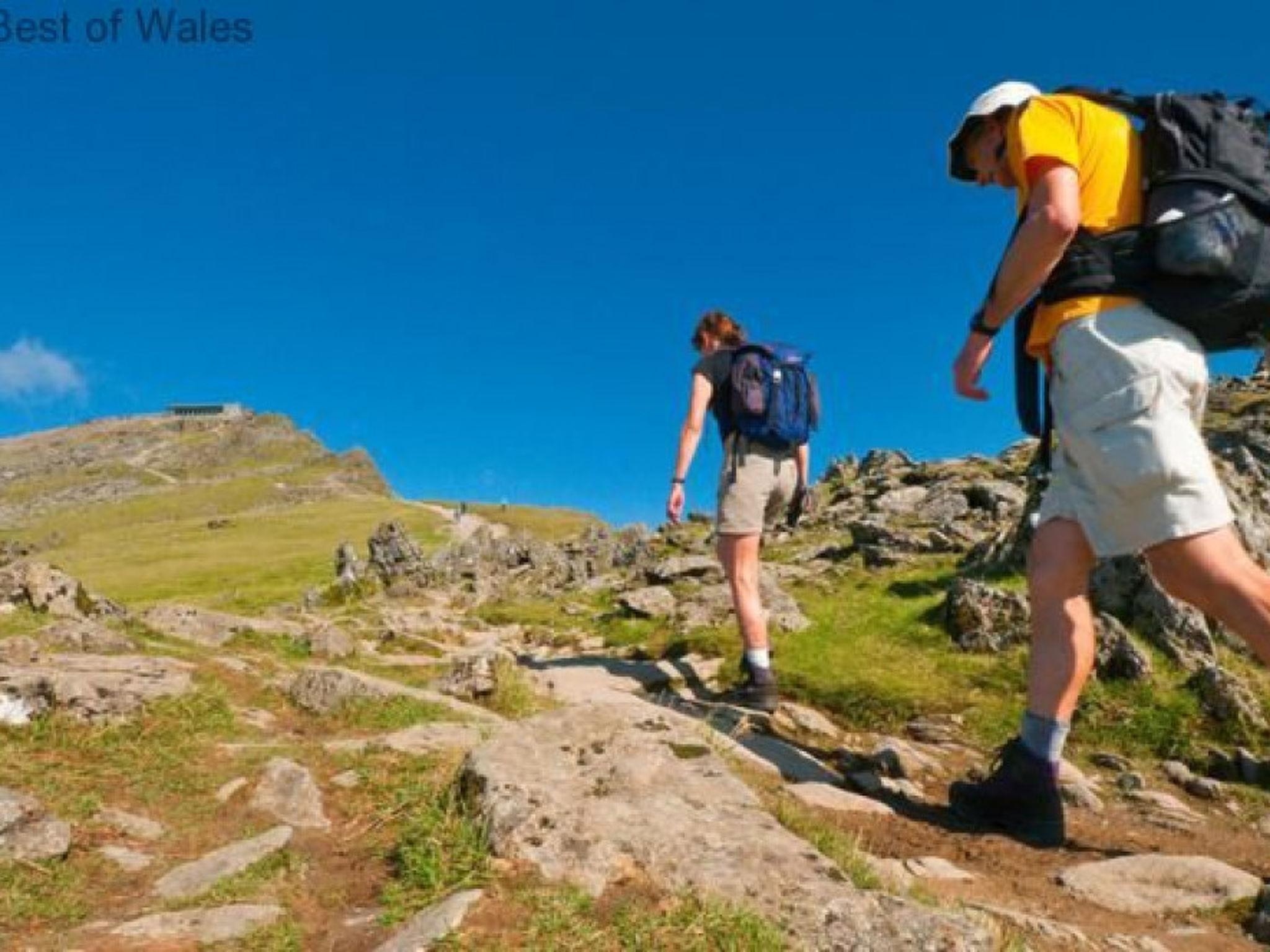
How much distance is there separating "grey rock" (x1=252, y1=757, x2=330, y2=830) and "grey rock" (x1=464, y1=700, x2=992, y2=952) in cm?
106

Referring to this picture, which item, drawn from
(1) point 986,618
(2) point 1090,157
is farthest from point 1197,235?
(1) point 986,618

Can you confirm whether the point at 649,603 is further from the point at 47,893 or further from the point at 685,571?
the point at 47,893

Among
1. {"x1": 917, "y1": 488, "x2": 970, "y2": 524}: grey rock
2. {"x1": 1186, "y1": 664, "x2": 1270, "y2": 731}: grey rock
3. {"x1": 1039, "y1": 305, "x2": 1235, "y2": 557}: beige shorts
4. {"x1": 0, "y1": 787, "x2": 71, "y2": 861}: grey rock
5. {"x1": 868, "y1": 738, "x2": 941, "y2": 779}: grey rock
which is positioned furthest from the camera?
{"x1": 917, "y1": 488, "x2": 970, "y2": 524}: grey rock

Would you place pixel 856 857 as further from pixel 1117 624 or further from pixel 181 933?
pixel 1117 624

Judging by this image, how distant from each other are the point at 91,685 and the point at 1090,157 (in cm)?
744

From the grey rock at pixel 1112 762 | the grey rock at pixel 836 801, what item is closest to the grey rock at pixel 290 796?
Result: the grey rock at pixel 836 801

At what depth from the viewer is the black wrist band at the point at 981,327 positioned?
5.51 metres

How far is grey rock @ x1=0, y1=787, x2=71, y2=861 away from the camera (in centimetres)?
419

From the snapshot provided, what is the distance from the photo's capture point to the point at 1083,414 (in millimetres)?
5012

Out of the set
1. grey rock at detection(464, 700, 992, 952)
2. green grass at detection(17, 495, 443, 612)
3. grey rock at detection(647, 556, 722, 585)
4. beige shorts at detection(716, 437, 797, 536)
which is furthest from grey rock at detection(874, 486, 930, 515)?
grey rock at detection(464, 700, 992, 952)

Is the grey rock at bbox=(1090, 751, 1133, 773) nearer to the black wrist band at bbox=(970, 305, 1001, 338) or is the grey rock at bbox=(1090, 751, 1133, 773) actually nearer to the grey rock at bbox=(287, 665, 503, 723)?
the black wrist band at bbox=(970, 305, 1001, 338)

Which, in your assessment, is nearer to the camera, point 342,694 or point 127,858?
point 127,858

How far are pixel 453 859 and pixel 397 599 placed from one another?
59.9 ft

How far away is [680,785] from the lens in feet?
15.0
